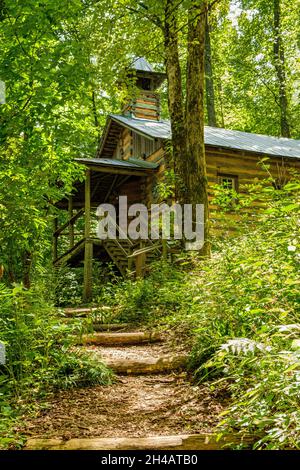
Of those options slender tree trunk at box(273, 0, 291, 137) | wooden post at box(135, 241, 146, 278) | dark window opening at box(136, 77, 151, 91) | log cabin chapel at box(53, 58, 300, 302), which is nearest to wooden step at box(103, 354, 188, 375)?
wooden post at box(135, 241, 146, 278)

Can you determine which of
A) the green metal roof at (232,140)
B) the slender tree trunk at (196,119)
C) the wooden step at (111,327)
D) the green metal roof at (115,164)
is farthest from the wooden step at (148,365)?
the green metal roof at (232,140)

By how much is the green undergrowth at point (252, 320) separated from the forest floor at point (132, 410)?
0.21 meters

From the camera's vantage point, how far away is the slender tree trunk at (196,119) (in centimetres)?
930

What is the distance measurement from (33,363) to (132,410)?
3.90ft

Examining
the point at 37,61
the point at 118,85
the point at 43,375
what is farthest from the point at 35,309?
the point at 118,85

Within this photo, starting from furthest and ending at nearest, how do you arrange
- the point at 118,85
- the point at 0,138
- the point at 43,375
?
the point at 118,85, the point at 0,138, the point at 43,375

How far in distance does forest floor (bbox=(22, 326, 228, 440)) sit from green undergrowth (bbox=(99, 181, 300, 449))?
0.70ft

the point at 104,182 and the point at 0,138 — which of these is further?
the point at 104,182

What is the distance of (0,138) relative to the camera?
5207 millimetres

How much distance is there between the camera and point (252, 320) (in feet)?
13.0

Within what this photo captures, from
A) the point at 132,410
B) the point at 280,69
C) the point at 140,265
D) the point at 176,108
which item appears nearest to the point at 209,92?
the point at 280,69

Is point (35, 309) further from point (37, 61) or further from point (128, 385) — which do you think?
point (37, 61)

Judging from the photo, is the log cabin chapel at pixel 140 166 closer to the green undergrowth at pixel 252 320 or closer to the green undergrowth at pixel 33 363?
the green undergrowth at pixel 252 320

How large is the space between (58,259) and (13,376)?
43.2 feet
